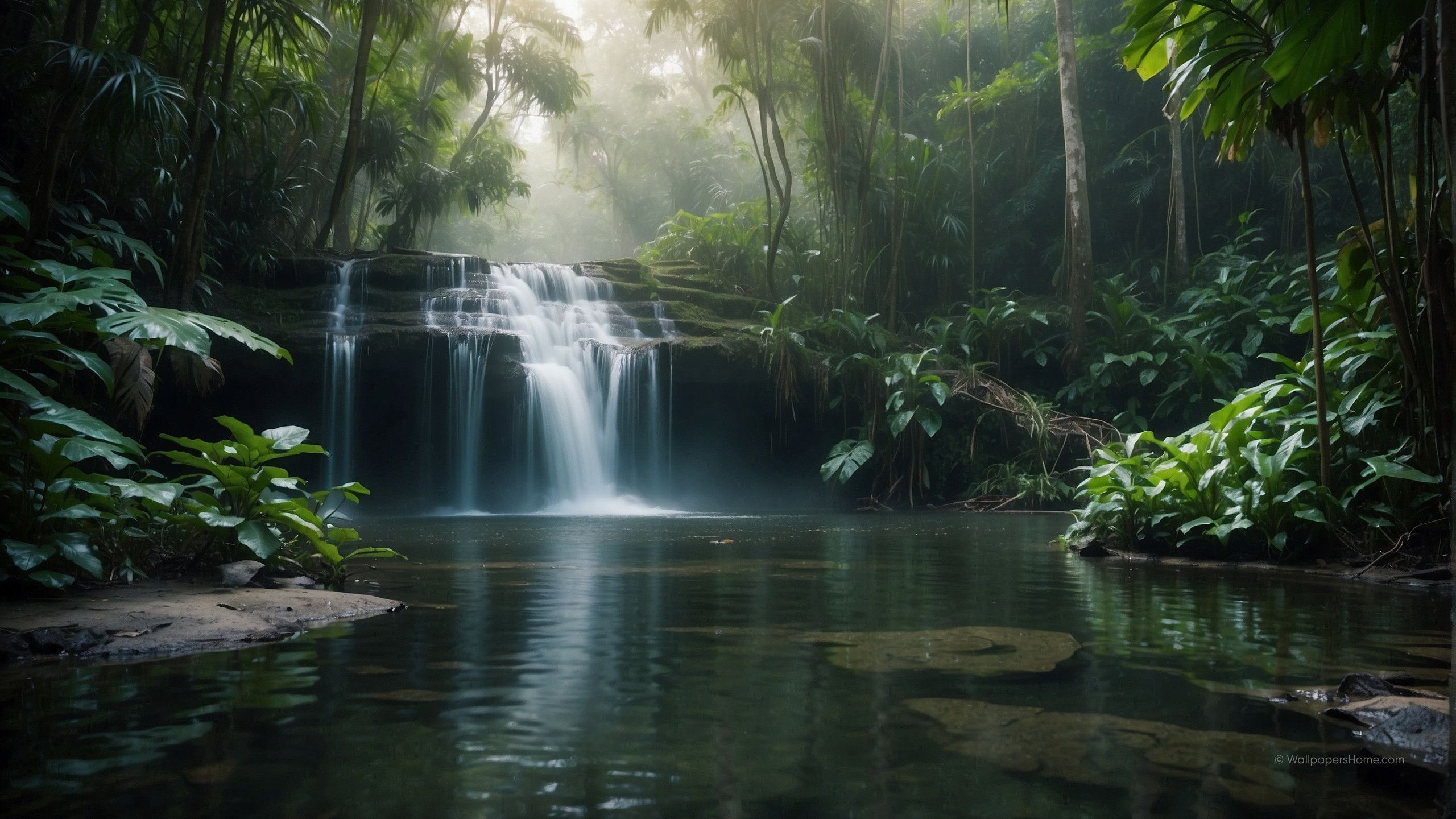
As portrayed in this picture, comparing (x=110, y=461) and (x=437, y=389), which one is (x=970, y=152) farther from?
(x=110, y=461)

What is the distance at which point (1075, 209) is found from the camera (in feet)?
44.5

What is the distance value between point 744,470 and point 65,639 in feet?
39.5

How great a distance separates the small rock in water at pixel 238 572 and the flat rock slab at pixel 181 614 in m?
0.08

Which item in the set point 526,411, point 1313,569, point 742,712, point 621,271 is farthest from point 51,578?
point 621,271

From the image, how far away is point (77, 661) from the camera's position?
2.51 m

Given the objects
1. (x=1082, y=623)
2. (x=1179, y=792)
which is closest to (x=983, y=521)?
(x=1082, y=623)

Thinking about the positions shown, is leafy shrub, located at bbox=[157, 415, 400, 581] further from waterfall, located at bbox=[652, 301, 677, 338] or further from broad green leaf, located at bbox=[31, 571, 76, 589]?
waterfall, located at bbox=[652, 301, 677, 338]

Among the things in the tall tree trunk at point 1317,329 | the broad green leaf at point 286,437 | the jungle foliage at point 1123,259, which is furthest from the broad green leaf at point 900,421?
the broad green leaf at point 286,437

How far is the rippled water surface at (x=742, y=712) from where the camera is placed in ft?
4.80

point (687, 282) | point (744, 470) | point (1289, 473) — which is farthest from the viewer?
Result: point (687, 282)

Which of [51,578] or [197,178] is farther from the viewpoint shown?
[197,178]

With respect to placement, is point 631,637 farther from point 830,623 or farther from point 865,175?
point 865,175

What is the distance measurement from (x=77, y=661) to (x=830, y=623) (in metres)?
2.26

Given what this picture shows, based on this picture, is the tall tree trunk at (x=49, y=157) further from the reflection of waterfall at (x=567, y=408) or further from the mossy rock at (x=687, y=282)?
the mossy rock at (x=687, y=282)
